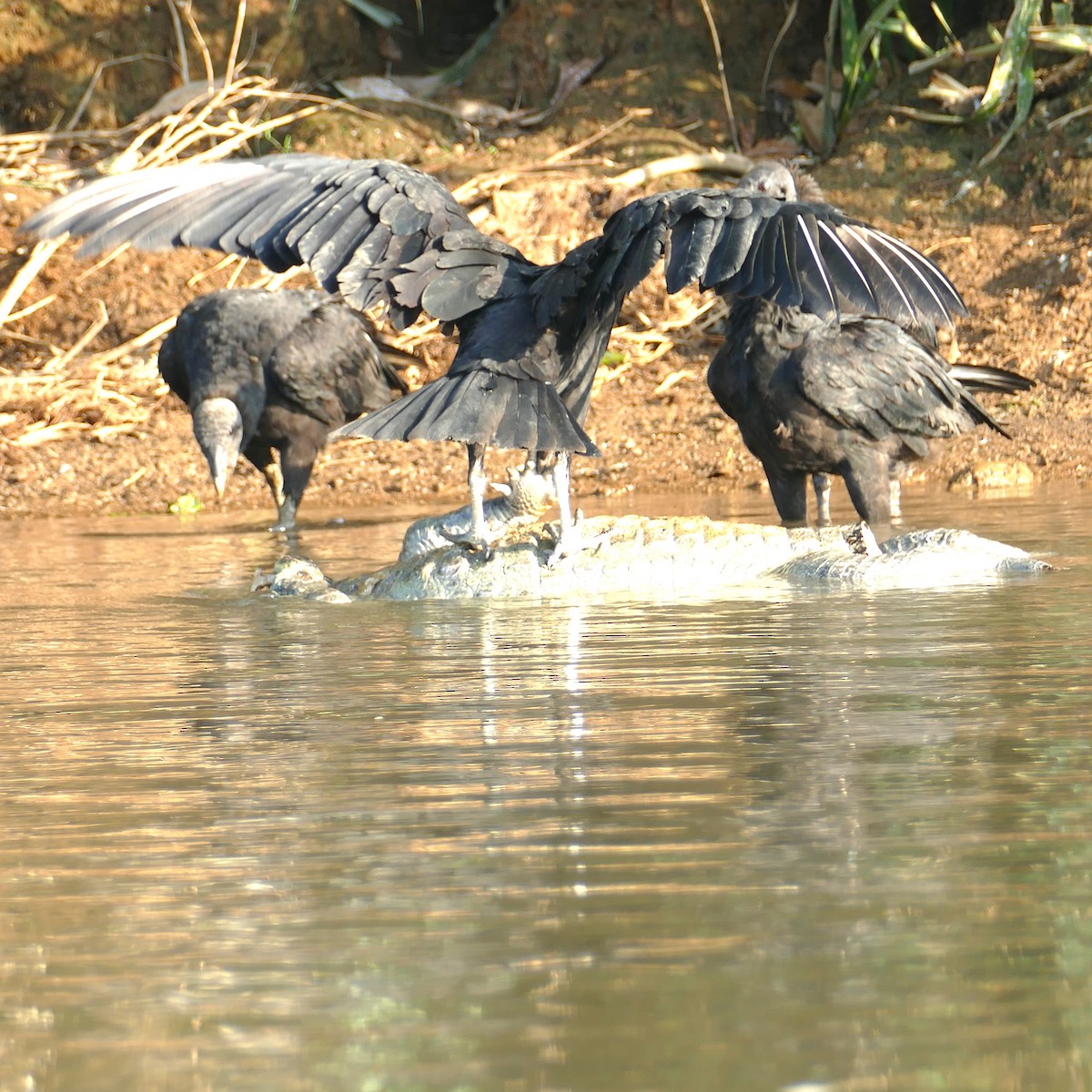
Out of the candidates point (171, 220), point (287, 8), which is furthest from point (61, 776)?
point (287, 8)

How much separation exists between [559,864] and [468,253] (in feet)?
13.6

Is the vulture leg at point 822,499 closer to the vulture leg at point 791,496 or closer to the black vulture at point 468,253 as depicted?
the vulture leg at point 791,496

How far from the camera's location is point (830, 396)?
7.59 meters

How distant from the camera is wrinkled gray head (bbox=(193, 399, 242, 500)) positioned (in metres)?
9.78

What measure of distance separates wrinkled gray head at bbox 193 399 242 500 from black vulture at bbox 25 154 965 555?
301 cm

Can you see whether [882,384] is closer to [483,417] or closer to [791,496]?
[791,496]

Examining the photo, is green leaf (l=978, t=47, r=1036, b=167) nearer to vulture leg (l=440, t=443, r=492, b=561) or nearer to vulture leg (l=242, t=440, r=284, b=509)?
vulture leg (l=242, t=440, r=284, b=509)

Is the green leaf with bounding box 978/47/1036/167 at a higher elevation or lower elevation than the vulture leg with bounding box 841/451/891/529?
higher

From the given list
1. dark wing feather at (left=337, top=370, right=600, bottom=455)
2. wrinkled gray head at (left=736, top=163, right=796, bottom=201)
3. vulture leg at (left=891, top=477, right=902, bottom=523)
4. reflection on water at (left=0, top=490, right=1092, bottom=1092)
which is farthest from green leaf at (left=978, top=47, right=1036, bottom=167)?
reflection on water at (left=0, top=490, right=1092, bottom=1092)

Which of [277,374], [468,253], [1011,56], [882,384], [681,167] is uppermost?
[1011,56]

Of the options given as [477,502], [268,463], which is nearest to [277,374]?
[268,463]

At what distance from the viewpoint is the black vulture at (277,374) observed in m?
9.89

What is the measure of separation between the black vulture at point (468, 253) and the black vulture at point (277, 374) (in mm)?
3080

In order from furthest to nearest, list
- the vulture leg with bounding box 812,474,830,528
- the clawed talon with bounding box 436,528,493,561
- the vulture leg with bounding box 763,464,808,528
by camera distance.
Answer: the vulture leg with bounding box 812,474,830,528
the vulture leg with bounding box 763,464,808,528
the clawed talon with bounding box 436,528,493,561
